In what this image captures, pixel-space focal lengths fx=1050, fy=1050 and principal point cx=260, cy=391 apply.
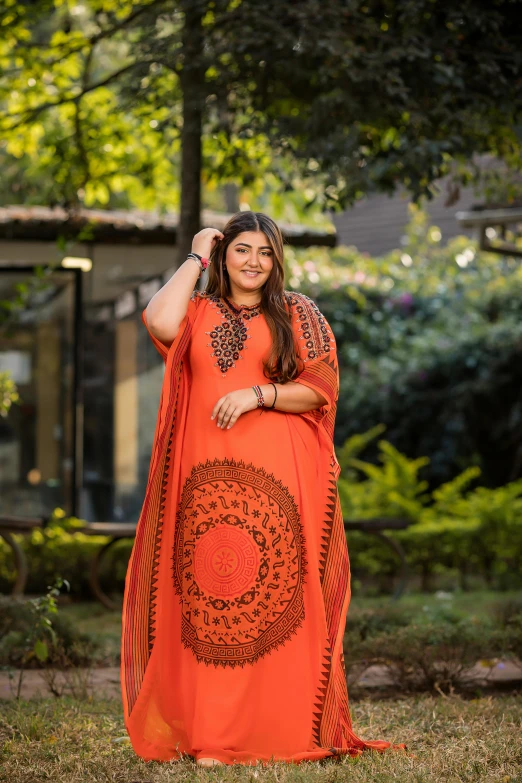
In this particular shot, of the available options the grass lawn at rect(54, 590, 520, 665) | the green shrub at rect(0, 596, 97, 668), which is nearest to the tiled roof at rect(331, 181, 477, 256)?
the grass lawn at rect(54, 590, 520, 665)

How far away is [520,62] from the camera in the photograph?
18.3ft

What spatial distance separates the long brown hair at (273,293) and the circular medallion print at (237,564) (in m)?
0.37

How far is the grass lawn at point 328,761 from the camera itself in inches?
133

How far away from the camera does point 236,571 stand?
3.59 m

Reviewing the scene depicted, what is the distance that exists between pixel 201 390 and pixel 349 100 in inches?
98.4

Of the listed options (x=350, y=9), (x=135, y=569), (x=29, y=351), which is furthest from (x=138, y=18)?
(x=135, y=569)

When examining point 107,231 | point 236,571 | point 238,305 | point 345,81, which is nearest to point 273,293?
point 238,305

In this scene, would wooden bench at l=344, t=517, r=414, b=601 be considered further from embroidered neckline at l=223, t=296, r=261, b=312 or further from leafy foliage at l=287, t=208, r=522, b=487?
embroidered neckline at l=223, t=296, r=261, b=312

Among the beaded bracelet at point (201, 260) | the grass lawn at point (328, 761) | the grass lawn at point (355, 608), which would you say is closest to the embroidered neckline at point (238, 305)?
the beaded bracelet at point (201, 260)

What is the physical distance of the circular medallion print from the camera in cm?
359

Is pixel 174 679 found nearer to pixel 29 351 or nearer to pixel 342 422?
pixel 29 351

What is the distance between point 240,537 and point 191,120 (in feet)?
11.3

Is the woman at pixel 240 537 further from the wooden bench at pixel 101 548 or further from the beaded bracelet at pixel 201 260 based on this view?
the wooden bench at pixel 101 548

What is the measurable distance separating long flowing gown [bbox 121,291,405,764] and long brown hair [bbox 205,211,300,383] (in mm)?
40
